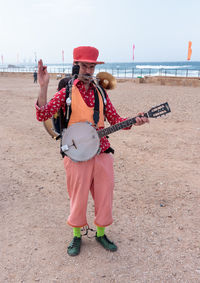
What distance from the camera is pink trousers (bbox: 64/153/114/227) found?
2725 millimetres

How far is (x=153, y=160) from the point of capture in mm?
5684

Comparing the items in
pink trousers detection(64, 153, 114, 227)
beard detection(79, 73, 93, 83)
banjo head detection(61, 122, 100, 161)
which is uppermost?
beard detection(79, 73, 93, 83)

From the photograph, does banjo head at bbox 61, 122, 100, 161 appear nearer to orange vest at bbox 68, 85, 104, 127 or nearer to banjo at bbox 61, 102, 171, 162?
banjo at bbox 61, 102, 171, 162

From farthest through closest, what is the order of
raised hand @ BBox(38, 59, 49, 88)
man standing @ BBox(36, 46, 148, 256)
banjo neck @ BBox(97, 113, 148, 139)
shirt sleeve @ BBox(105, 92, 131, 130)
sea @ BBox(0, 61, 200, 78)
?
sea @ BBox(0, 61, 200, 78)
shirt sleeve @ BBox(105, 92, 131, 130)
banjo neck @ BBox(97, 113, 148, 139)
man standing @ BBox(36, 46, 148, 256)
raised hand @ BBox(38, 59, 49, 88)

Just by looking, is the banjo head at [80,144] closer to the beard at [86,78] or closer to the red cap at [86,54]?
the beard at [86,78]

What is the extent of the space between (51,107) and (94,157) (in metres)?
0.66

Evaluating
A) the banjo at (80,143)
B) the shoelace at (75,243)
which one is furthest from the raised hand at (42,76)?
the shoelace at (75,243)

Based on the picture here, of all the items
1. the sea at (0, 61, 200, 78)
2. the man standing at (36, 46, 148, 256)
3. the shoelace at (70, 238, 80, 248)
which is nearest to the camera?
the man standing at (36, 46, 148, 256)

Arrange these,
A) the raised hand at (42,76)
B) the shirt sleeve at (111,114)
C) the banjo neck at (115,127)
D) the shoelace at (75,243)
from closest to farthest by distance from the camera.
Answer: the raised hand at (42,76) < the banjo neck at (115,127) < the shirt sleeve at (111,114) < the shoelace at (75,243)

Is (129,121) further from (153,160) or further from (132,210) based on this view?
(153,160)

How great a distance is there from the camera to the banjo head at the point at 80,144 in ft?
8.61

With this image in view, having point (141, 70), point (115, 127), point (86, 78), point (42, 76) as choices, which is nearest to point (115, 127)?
point (115, 127)

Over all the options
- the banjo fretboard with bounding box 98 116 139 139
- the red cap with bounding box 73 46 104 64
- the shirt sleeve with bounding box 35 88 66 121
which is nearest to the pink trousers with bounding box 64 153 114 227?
the banjo fretboard with bounding box 98 116 139 139

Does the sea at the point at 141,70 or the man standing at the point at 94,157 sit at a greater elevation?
the sea at the point at 141,70
